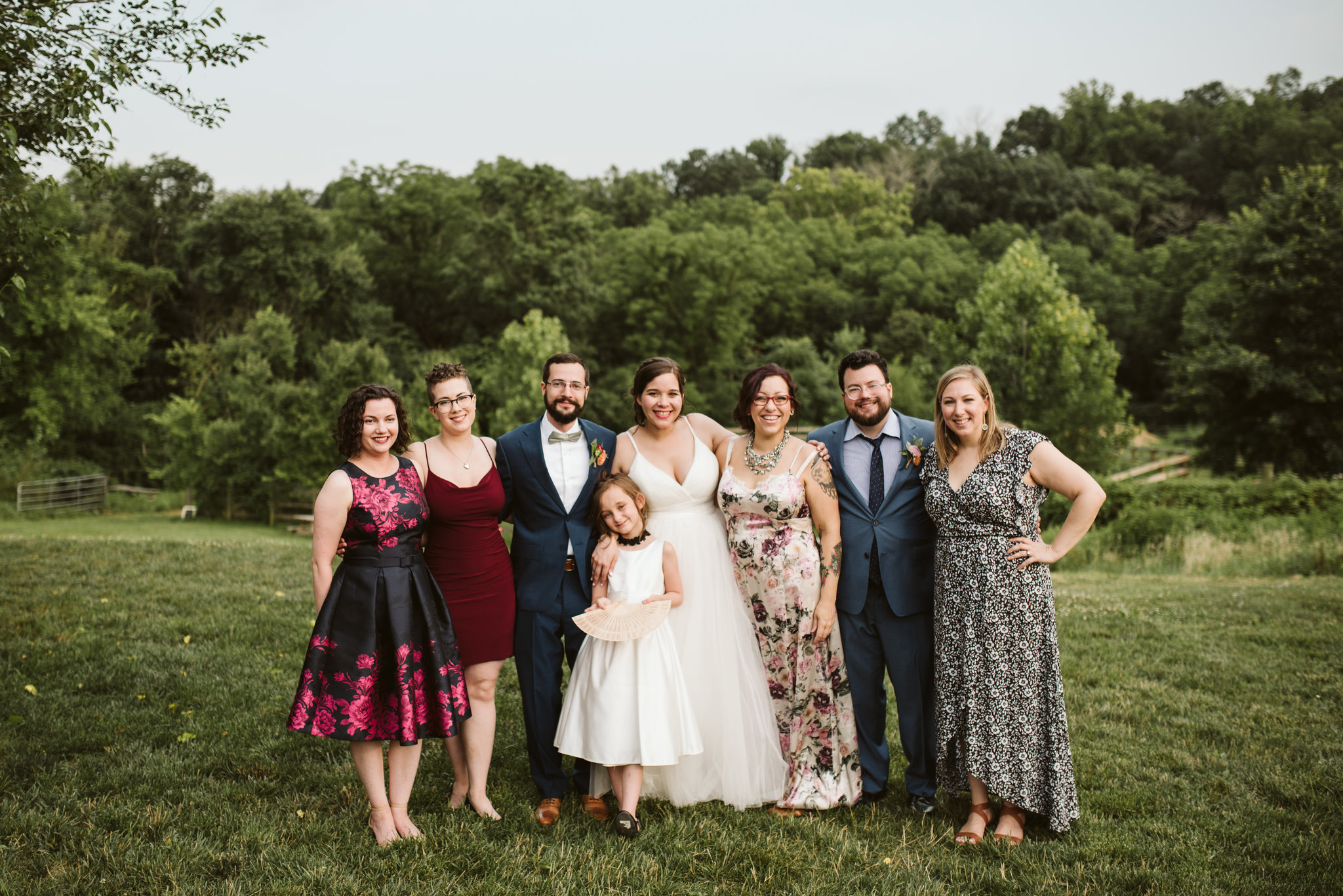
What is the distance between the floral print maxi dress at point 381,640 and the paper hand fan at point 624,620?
2.32ft

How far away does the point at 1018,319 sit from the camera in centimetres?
2161

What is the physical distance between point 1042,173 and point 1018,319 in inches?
1919

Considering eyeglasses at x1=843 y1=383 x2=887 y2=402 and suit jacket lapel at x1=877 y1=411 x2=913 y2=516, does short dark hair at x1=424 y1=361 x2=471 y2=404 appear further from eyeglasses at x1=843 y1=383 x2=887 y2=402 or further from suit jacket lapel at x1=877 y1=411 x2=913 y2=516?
suit jacket lapel at x1=877 y1=411 x2=913 y2=516

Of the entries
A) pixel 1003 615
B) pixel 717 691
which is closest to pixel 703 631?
pixel 717 691

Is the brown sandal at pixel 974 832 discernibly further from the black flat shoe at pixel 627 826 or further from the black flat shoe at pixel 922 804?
the black flat shoe at pixel 627 826

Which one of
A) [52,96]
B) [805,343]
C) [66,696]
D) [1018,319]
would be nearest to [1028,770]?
[66,696]

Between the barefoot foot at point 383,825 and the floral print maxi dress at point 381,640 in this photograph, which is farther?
the barefoot foot at point 383,825

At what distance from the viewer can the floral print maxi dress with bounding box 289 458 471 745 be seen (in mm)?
3947

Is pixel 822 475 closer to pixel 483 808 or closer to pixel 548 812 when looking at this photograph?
pixel 548 812

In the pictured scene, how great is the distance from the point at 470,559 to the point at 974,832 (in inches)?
112

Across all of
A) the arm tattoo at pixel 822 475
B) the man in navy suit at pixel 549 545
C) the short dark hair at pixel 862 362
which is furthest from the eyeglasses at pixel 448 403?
the short dark hair at pixel 862 362

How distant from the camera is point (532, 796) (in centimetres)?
475

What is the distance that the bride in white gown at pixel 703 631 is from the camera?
4.60 m

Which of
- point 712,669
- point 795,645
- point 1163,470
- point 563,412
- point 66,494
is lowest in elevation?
point 66,494
